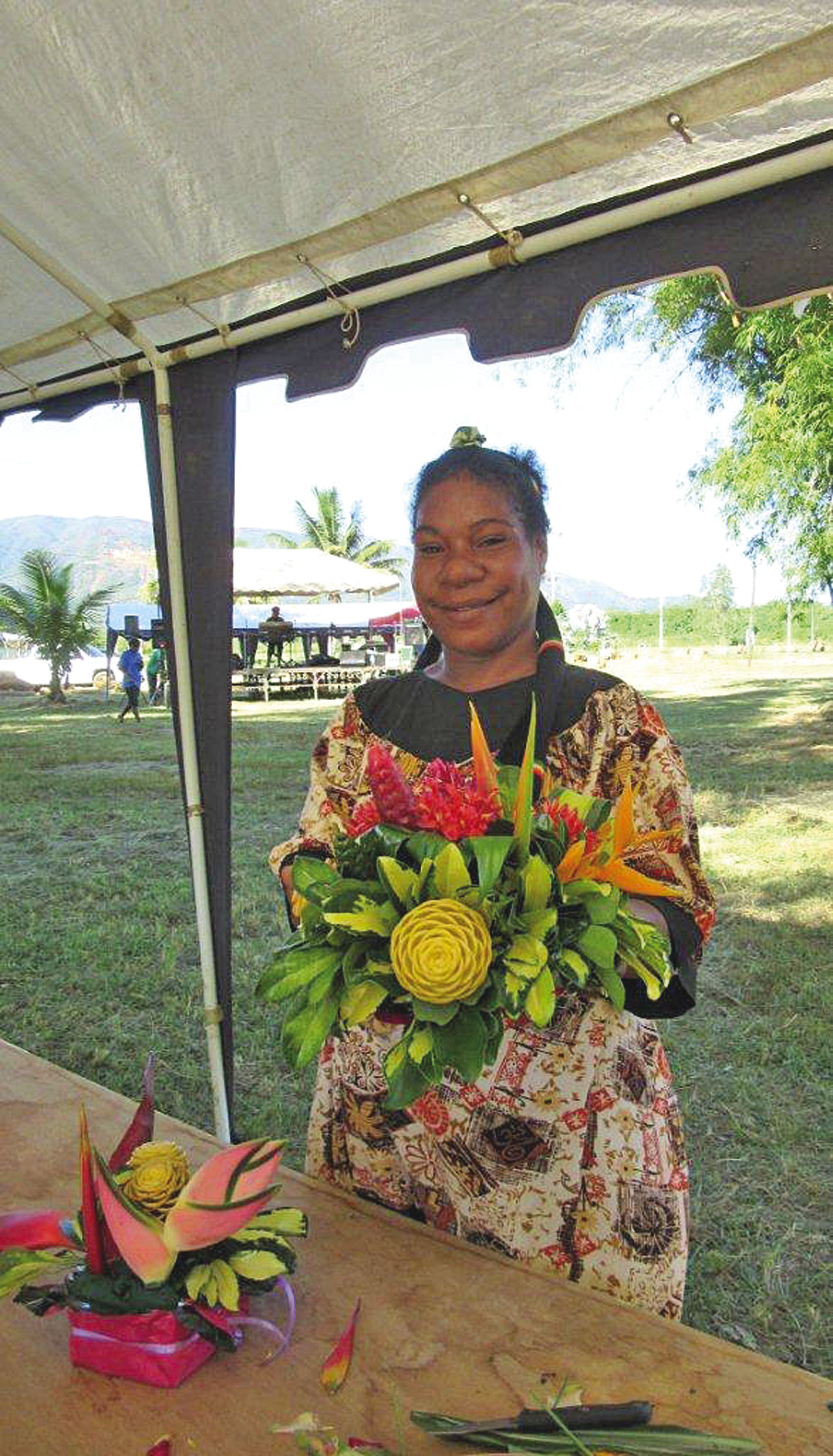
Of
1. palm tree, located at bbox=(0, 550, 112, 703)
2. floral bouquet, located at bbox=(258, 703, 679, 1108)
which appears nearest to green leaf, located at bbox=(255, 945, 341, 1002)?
floral bouquet, located at bbox=(258, 703, 679, 1108)

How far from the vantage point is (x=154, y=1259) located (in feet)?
3.17

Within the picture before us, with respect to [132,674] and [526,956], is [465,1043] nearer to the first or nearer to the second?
[526,956]

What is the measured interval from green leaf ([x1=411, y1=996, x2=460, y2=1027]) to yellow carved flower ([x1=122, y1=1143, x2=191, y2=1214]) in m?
Result: 0.37

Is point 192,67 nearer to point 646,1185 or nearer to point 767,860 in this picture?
point 646,1185

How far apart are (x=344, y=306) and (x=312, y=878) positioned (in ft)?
4.94

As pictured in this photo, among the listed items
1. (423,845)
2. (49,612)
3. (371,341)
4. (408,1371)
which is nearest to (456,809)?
(423,845)

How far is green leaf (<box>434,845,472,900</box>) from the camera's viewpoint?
911 millimetres

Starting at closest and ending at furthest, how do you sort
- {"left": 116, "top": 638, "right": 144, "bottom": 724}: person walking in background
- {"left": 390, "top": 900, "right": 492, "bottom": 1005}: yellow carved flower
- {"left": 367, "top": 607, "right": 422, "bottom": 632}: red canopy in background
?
{"left": 390, "top": 900, "right": 492, "bottom": 1005}: yellow carved flower, {"left": 116, "top": 638, "right": 144, "bottom": 724}: person walking in background, {"left": 367, "top": 607, "right": 422, "bottom": 632}: red canopy in background

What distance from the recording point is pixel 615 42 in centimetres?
133

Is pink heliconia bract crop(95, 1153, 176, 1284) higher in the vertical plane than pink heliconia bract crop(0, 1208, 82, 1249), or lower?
higher

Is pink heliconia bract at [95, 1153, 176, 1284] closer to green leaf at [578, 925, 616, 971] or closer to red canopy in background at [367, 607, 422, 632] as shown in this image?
green leaf at [578, 925, 616, 971]

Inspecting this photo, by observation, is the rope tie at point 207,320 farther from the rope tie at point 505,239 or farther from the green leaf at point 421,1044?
the green leaf at point 421,1044

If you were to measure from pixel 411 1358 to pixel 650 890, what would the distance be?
0.56 meters

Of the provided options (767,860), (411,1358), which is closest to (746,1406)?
(411,1358)
